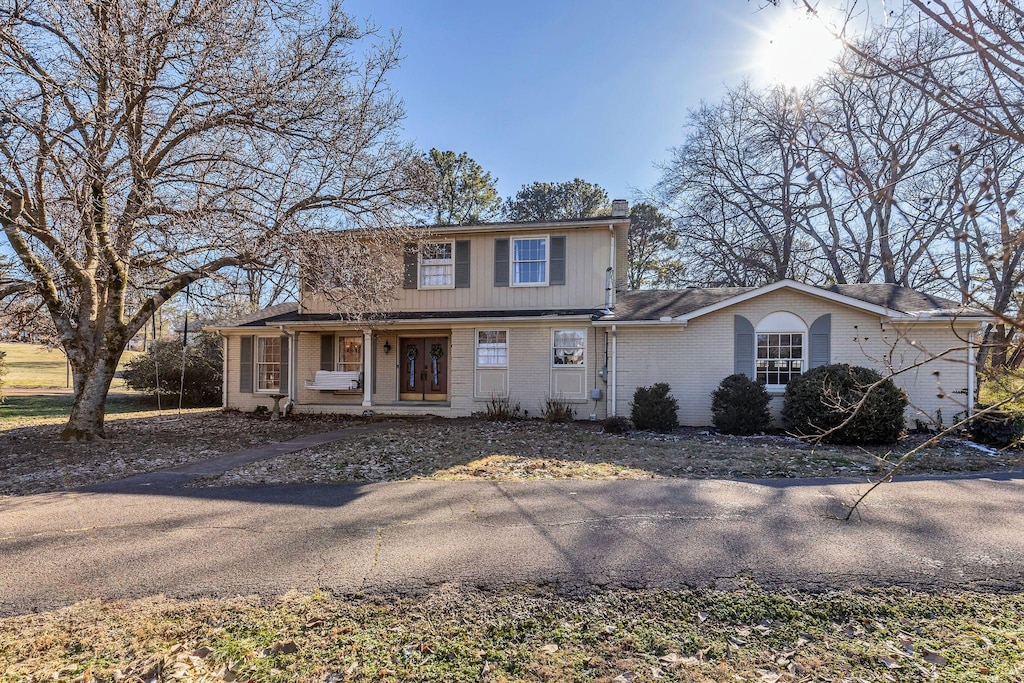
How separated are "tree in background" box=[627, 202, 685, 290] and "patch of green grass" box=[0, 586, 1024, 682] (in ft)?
73.3

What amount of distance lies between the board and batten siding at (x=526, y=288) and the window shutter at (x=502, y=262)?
0.12 meters

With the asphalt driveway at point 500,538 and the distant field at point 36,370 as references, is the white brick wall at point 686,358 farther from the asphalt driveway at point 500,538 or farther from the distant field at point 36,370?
the distant field at point 36,370

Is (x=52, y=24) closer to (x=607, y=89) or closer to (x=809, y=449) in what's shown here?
(x=607, y=89)

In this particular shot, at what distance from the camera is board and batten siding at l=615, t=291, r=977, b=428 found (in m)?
11.7

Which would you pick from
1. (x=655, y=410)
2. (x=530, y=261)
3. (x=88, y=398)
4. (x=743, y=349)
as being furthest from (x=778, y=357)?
(x=88, y=398)

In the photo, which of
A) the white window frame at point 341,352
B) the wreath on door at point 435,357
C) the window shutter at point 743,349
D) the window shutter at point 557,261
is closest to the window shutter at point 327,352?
the white window frame at point 341,352

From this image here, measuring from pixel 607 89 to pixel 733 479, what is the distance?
380 inches

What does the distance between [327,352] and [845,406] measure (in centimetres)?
1316

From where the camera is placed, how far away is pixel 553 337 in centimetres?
1374

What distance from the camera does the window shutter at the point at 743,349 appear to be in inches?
492

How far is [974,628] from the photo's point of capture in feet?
10.6

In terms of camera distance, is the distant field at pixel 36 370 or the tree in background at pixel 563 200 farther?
the tree in background at pixel 563 200

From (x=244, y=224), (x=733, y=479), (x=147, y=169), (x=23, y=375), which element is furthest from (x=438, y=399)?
(x=23, y=375)

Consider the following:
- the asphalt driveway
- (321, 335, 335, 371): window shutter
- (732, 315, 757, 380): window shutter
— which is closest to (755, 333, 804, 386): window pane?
(732, 315, 757, 380): window shutter
